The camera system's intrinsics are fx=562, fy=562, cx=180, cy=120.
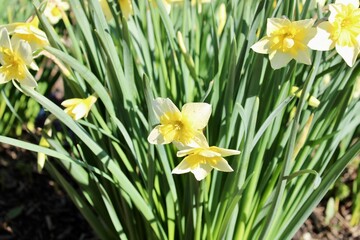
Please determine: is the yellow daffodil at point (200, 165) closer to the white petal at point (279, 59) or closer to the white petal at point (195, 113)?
the white petal at point (195, 113)

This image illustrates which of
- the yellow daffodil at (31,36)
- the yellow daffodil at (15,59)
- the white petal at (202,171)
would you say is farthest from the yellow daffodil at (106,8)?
the white petal at (202,171)

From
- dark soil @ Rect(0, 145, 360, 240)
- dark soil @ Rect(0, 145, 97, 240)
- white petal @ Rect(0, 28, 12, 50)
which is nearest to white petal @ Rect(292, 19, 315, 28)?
white petal @ Rect(0, 28, 12, 50)

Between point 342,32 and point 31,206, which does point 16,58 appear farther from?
point 31,206

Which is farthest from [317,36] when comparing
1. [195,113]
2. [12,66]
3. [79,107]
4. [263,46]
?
[12,66]

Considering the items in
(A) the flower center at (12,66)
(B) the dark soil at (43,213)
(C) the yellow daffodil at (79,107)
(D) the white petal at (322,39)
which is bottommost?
(B) the dark soil at (43,213)

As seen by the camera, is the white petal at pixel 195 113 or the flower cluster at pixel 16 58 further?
the flower cluster at pixel 16 58

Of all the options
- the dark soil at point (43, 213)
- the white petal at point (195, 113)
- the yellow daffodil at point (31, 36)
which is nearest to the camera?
the white petal at point (195, 113)

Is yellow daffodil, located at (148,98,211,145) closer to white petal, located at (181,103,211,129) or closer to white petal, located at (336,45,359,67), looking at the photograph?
white petal, located at (181,103,211,129)
